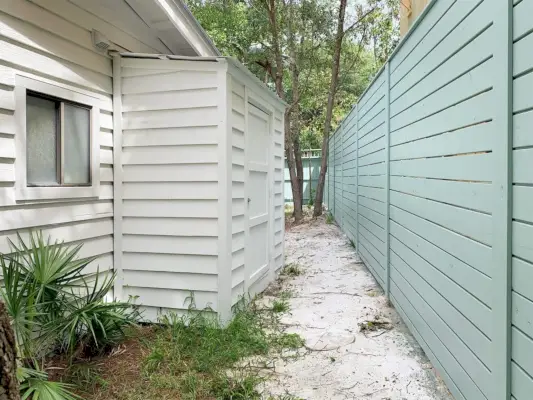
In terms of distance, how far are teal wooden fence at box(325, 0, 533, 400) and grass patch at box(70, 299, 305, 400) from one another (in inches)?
45.4

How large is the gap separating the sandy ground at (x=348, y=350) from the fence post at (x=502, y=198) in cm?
104

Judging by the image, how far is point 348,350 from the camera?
11.4ft

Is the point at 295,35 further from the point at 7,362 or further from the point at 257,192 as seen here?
the point at 7,362

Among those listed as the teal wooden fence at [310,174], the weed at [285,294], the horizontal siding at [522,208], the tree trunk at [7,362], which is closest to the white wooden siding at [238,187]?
the weed at [285,294]

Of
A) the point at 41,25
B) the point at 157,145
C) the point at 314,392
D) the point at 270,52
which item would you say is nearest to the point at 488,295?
the point at 314,392

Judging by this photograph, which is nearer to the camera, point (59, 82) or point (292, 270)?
point (59, 82)

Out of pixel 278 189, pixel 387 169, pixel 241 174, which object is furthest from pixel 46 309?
pixel 278 189

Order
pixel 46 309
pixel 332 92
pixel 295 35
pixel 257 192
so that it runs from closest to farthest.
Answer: pixel 46 309
pixel 257 192
pixel 332 92
pixel 295 35

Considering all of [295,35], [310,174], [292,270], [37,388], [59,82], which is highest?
[295,35]

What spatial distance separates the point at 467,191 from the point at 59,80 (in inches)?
117

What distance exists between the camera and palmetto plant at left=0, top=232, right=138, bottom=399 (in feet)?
8.21

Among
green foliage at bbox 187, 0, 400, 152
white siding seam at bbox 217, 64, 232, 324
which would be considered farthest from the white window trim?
green foliage at bbox 187, 0, 400, 152

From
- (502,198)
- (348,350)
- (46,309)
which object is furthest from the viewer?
(348,350)

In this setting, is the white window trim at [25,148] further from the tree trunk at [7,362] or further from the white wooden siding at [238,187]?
the tree trunk at [7,362]
